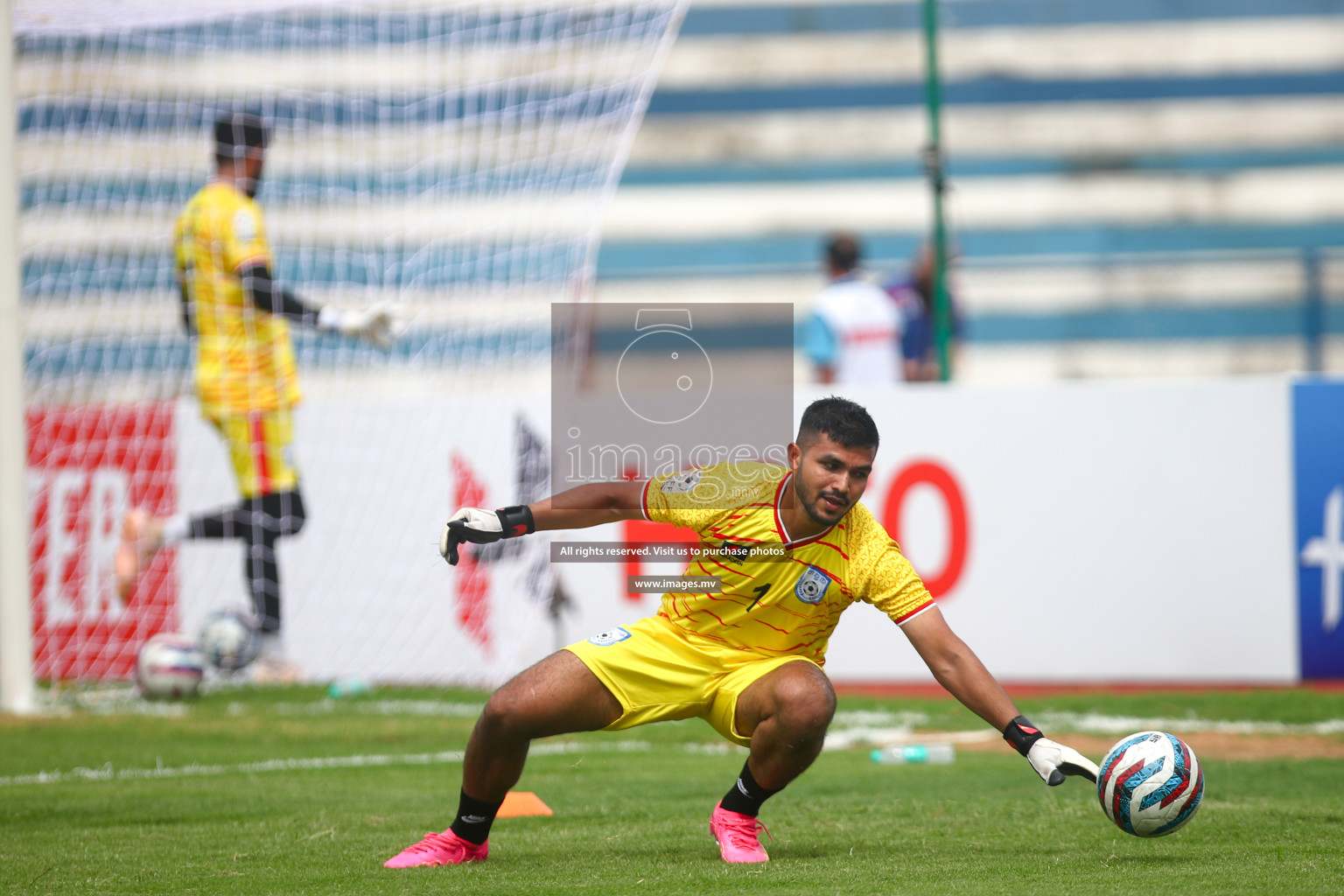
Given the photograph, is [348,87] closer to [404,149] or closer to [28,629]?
[404,149]

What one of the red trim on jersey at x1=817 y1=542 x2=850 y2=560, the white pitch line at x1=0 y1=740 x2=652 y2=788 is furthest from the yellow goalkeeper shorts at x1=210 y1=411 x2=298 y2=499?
the red trim on jersey at x1=817 y1=542 x2=850 y2=560

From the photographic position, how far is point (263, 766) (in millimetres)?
6191

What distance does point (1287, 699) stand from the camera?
7594 millimetres

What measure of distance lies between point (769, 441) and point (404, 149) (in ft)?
13.1

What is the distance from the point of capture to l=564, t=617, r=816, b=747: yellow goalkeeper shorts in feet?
14.3

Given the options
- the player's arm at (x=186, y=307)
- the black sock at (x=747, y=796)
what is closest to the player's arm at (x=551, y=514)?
the black sock at (x=747, y=796)

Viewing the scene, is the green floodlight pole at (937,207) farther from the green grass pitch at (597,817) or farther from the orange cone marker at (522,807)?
the orange cone marker at (522,807)

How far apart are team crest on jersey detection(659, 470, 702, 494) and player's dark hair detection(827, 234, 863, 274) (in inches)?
213

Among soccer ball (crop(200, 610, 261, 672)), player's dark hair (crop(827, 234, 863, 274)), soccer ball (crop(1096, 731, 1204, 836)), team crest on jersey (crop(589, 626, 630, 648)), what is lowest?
soccer ball (crop(200, 610, 261, 672))

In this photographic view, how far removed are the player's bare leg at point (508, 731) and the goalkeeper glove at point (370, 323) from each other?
3.70 meters

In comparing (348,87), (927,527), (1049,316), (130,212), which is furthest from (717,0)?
(927,527)

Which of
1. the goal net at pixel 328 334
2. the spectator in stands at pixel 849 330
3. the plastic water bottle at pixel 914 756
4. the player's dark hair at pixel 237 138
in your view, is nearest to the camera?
the plastic water bottle at pixel 914 756

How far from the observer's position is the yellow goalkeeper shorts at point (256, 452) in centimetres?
825

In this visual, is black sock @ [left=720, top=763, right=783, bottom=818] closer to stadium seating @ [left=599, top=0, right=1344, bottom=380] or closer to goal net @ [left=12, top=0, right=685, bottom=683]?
goal net @ [left=12, top=0, right=685, bottom=683]
